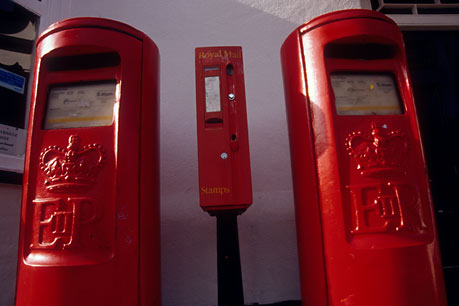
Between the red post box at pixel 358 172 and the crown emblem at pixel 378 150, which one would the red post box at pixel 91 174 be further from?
the crown emblem at pixel 378 150

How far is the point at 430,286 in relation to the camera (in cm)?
128

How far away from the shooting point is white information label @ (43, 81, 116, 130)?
1.40 meters

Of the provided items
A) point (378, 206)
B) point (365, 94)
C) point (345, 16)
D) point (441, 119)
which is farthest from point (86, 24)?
point (441, 119)

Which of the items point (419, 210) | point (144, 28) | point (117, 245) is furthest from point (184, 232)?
point (144, 28)

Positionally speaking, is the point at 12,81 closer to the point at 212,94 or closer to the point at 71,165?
the point at 71,165

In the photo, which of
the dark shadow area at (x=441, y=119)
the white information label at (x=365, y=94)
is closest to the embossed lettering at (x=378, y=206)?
the white information label at (x=365, y=94)

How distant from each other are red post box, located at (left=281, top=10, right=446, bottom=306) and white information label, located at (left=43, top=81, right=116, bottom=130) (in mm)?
933

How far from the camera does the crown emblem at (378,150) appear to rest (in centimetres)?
135

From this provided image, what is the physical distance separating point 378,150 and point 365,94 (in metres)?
0.31

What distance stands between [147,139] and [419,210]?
128 cm

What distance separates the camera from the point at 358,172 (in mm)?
1359

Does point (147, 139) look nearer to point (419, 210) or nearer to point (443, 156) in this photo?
point (419, 210)

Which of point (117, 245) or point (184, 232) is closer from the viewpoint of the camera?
point (117, 245)

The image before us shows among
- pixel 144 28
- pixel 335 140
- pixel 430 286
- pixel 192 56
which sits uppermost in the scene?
pixel 144 28
